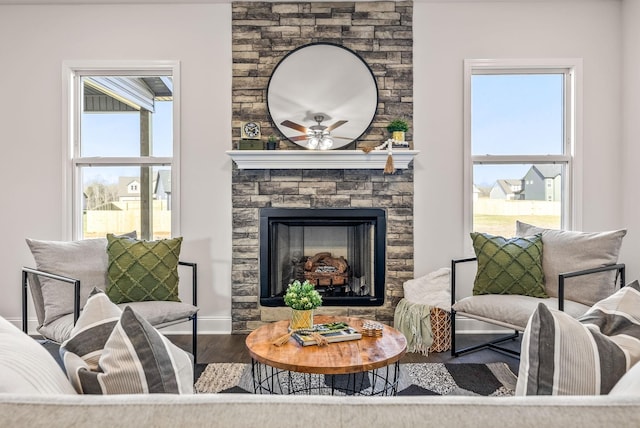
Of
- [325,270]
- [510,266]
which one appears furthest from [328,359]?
[325,270]

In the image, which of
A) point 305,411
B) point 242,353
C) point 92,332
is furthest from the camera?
point 242,353

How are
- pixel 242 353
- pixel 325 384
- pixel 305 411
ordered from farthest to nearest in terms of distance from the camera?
pixel 242 353
pixel 325 384
pixel 305 411

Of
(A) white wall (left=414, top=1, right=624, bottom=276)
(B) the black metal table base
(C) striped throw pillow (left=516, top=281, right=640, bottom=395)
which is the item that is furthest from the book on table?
(A) white wall (left=414, top=1, right=624, bottom=276)

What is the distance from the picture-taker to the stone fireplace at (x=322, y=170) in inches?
136

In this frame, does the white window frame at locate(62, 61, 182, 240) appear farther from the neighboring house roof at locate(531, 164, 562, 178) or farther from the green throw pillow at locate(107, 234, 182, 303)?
the neighboring house roof at locate(531, 164, 562, 178)

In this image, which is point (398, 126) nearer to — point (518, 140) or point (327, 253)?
point (518, 140)

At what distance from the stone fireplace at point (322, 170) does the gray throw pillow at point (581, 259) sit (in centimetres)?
103

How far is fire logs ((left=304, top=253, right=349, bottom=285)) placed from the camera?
141 inches

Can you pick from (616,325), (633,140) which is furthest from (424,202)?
(616,325)

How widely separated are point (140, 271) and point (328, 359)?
1614 mm

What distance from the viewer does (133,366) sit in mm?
831

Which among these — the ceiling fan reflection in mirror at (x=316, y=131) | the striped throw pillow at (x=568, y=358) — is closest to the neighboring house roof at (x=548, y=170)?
the ceiling fan reflection in mirror at (x=316, y=131)

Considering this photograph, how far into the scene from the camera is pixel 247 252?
349 cm

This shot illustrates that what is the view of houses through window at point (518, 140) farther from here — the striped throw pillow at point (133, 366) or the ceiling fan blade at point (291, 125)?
the striped throw pillow at point (133, 366)
